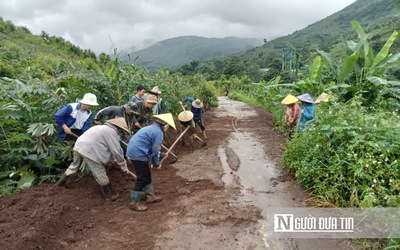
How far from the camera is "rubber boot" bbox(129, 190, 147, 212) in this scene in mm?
3866

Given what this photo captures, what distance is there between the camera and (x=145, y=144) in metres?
3.99

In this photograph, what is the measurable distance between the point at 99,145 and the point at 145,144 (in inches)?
25.0

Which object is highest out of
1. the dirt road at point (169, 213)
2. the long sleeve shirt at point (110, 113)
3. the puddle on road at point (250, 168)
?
the long sleeve shirt at point (110, 113)

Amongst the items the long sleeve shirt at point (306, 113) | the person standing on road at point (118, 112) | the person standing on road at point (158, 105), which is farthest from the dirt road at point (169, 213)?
the person standing on road at point (158, 105)

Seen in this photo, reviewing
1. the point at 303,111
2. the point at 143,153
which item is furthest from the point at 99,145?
the point at 303,111

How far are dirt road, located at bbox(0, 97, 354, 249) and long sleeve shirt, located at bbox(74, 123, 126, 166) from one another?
667mm

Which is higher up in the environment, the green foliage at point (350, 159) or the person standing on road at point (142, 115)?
the person standing on road at point (142, 115)

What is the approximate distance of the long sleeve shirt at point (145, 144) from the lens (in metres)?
3.94

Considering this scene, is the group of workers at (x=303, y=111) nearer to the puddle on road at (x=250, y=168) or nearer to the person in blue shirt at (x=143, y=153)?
the puddle on road at (x=250, y=168)

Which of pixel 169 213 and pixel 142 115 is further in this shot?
pixel 142 115

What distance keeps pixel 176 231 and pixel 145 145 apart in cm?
127

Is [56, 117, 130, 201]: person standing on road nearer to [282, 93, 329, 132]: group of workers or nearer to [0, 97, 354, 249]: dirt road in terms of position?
[0, 97, 354, 249]: dirt road

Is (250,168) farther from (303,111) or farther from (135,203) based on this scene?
(135,203)

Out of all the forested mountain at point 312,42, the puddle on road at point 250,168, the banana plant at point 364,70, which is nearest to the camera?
the puddle on road at point 250,168
